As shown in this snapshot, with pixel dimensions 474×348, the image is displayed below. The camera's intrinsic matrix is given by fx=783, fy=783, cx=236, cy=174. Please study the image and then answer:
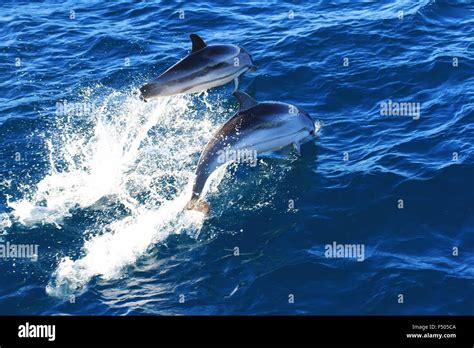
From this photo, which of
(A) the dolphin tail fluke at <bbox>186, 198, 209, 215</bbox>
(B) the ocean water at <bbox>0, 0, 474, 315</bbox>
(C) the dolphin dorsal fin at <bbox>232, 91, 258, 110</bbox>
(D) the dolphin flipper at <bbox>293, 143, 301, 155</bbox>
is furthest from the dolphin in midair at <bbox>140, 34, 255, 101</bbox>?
(A) the dolphin tail fluke at <bbox>186, 198, 209, 215</bbox>

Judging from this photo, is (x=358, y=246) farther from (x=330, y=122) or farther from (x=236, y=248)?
(x=330, y=122)

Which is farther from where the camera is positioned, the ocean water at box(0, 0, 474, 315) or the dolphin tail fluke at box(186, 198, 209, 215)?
the dolphin tail fluke at box(186, 198, 209, 215)

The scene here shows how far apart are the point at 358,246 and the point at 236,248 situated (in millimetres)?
2909

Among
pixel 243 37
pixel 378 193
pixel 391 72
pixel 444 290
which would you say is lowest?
pixel 444 290

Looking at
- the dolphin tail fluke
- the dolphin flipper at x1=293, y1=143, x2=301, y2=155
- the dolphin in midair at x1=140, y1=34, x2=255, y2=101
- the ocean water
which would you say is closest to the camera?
the ocean water

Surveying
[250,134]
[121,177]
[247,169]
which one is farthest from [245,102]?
[121,177]

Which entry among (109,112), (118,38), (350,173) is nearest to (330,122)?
(350,173)

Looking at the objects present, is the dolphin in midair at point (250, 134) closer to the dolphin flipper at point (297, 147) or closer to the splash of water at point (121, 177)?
the dolphin flipper at point (297, 147)

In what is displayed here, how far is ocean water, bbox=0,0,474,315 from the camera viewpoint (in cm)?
1766

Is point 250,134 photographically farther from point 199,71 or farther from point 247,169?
point 199,71

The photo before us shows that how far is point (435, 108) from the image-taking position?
23.9 m

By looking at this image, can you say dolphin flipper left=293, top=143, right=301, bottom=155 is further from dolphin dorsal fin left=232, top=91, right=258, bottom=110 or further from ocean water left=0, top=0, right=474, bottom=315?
dolphin dorsal fin left=232, top=91, right=258, bottom=110

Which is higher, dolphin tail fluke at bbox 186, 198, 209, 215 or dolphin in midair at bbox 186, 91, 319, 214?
dolphin in midair at bbox 186, 91, 319, 214

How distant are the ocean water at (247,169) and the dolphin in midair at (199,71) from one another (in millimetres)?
1357
